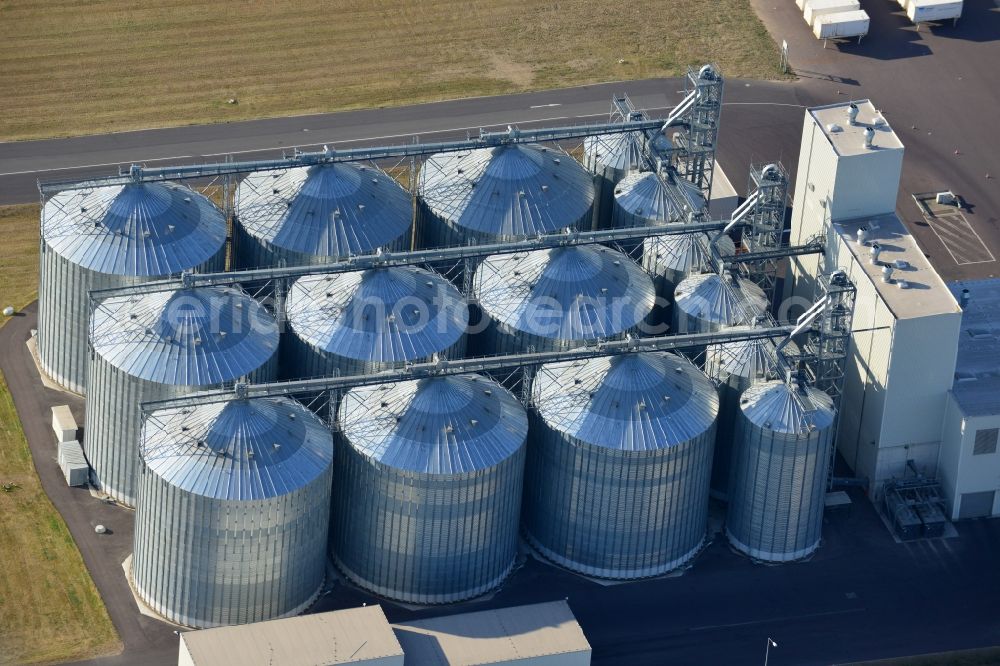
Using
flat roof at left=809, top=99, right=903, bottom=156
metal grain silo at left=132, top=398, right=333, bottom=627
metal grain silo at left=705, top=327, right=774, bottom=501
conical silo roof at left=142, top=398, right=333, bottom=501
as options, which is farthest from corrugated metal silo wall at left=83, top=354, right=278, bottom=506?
flat roof at left=809, top=99, right=903, bottom=156

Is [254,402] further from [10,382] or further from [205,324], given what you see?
[10,382]

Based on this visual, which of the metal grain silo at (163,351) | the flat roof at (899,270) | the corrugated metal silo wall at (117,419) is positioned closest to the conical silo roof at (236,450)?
the corrugated metal silo wall at (117,419)

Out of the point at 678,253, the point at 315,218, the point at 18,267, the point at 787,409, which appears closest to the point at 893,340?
the point at 787,409

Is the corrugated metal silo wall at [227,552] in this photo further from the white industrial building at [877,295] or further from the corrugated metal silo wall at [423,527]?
the white industrial building at [877,295]

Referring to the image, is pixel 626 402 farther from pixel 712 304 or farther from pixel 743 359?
pixel 712 304

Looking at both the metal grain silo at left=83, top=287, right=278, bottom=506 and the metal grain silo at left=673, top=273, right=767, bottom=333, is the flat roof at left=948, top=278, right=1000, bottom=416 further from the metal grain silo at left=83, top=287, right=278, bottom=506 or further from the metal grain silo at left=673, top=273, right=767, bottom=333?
the metal grain silo at left=83, top=287, right=278, bottom=506
